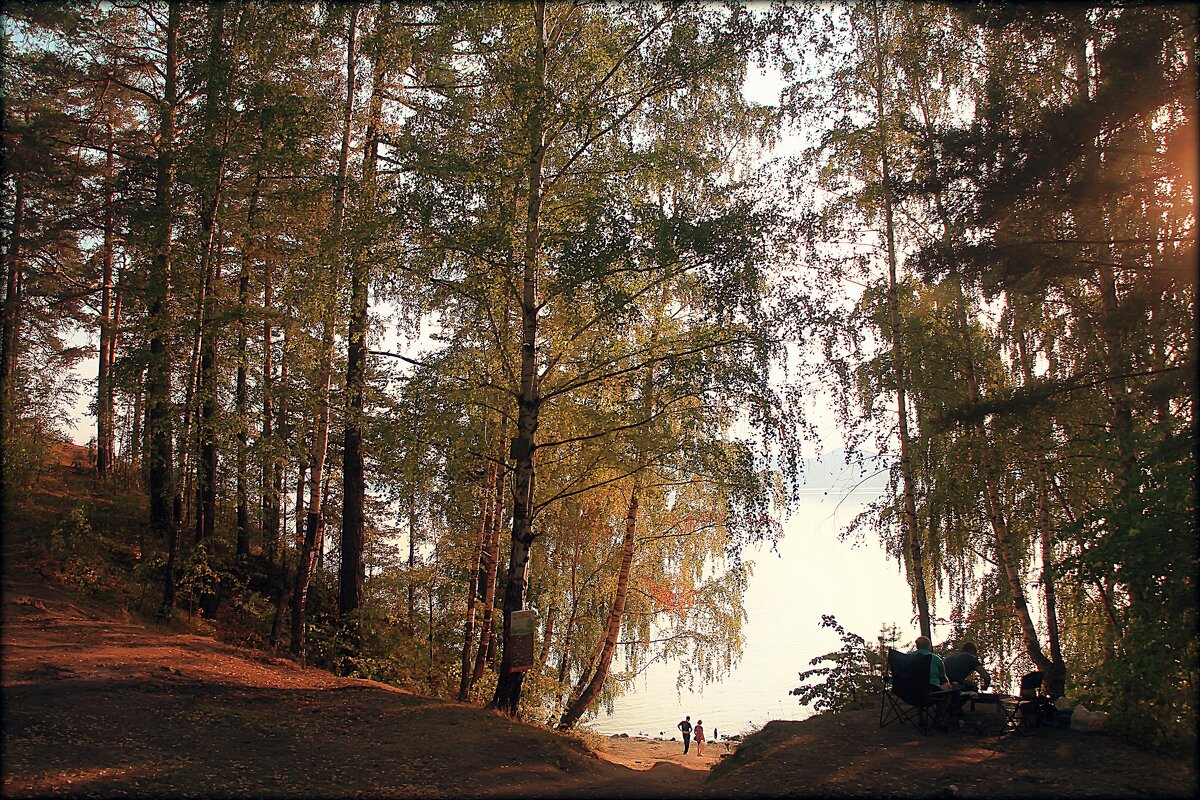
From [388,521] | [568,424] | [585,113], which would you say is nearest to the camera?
[585,113]

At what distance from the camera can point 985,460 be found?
10211 mm

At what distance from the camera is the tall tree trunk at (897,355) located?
421 inches

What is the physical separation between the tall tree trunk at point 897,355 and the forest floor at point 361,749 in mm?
2436

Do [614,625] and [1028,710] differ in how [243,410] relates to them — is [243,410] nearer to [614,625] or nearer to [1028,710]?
[614,625]

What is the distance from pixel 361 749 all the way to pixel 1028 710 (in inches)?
287

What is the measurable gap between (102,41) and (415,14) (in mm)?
7599

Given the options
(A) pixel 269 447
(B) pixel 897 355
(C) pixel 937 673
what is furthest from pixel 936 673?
(A) pixel 269 447

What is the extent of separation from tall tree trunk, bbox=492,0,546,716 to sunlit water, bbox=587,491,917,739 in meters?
9.17

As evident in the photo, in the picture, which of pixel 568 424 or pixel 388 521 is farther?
pixel 388 521

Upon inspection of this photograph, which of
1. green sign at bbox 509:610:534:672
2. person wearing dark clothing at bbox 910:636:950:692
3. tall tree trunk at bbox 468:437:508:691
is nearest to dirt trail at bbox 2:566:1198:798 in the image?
person wearing dark clothing at bbox 910:636:950:692

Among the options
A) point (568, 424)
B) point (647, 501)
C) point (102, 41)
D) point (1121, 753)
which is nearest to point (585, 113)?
point (568, 424)

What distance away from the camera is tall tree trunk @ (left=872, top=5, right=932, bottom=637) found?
10.7 meters

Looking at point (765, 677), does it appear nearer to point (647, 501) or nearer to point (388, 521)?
point (388, 521)

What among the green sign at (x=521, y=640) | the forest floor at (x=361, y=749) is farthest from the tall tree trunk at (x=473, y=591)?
the green sign at (x=521, y=640)
